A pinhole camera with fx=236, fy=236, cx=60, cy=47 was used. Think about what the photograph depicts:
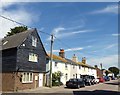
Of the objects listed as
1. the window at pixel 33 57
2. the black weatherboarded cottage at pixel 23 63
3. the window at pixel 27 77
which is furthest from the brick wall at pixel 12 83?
the window at pixel 33 57

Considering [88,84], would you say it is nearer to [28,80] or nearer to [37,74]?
[37,74]

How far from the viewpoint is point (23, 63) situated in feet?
106

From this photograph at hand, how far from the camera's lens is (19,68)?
31172mm

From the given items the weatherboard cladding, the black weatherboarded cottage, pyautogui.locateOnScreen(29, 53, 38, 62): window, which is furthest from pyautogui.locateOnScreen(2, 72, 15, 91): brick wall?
pyautogui.locateOnScreen(29, 53, 38, 62): window

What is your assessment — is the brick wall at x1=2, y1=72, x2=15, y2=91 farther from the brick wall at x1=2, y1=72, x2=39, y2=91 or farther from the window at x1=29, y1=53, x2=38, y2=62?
the window at x1=29, y1=53, x2=38, y2=62

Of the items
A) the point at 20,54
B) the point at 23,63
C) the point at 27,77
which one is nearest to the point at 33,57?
the point at 23,63

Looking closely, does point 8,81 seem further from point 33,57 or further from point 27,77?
point 33,57

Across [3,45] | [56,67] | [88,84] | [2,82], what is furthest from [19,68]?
[88,84]

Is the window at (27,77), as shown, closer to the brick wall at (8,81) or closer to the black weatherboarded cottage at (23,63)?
the black weatherboarded cottage at (23,63)

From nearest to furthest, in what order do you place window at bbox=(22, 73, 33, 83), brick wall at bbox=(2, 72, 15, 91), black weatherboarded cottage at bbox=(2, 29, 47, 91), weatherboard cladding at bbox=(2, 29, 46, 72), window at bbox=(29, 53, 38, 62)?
1. brick wall at bbox=(2, 72, 15, 91)
2. black weatherboarded cottage at bbox=(2, 29, 47, 91)
3. weatherboard cladding at bbox=(2, 29, 46, 72)
4. window at bbox=(22, 73, 33, 83)
5. window at bbox=(29, 53, 38, 62)

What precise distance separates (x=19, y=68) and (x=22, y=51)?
2.46 metres

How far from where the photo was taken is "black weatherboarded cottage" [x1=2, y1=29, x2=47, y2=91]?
30.9 metres

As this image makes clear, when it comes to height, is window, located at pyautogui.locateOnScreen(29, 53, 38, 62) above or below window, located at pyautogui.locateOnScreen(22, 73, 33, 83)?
above

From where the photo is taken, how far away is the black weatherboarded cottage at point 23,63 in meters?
30.9
